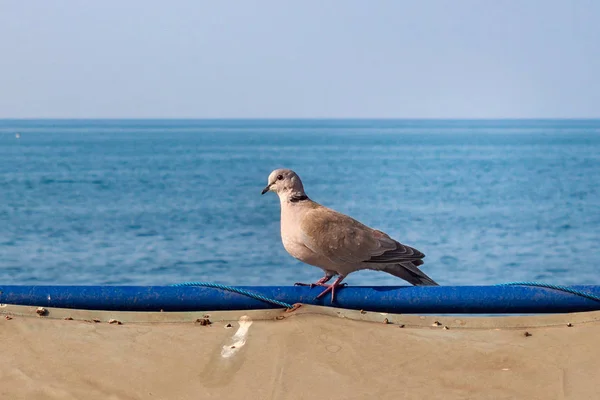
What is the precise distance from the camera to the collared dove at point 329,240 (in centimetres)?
532

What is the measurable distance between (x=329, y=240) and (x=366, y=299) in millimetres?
741

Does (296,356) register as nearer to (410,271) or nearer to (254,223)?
(410,271)

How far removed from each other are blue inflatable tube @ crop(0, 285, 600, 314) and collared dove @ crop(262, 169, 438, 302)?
75 centimetres

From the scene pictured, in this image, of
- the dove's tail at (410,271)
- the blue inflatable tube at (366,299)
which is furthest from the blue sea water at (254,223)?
the blue inflatable tube at (366,299)

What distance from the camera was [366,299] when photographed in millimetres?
4648

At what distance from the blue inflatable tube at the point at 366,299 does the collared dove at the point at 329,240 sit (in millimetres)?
747

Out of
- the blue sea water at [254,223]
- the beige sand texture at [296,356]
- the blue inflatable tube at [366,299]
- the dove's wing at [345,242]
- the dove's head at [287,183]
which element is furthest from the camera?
the blue sea water at [254,223]

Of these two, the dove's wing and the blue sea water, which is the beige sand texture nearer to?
the dove's wing

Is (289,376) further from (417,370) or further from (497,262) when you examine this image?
(497,262)

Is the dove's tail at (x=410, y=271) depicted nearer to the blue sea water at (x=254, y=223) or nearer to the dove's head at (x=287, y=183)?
the dove's head at (x=287, y=183)

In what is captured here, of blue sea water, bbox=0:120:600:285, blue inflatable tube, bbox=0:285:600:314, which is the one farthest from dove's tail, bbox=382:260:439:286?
blue sea water, bbox=0:120:600:285

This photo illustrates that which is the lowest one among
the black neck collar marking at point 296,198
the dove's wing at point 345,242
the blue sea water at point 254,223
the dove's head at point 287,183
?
the blue sea water at point 254,223

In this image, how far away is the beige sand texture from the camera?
377cm

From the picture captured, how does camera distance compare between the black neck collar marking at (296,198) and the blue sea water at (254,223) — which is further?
the blue sea water at (254,223)
